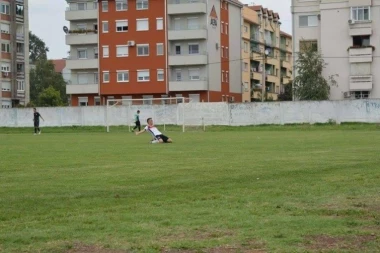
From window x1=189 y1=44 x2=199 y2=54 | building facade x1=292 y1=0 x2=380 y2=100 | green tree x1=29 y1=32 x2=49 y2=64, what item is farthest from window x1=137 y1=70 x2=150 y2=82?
green tree x1=29 y1=32 x2=49 y2=64

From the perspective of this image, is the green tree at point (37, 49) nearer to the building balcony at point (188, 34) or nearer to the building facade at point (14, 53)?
the building facade at point (14, 53)

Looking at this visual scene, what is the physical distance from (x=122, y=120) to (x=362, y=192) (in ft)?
196

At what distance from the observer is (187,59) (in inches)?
3787

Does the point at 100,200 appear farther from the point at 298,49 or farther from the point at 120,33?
the point at 120,33

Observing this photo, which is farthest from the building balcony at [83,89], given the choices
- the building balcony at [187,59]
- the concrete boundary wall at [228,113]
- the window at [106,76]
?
the concrete boundary wall at [228,113]

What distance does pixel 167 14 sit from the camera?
97438mm

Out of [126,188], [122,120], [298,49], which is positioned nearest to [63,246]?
[126,188]

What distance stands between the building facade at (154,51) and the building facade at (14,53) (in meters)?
10.3

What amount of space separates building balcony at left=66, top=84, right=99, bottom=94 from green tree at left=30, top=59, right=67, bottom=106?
3250 centimetres

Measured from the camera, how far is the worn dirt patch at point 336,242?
30.6 feet

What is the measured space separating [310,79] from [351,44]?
642 centimetres

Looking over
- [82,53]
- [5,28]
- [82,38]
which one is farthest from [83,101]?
[5,28]

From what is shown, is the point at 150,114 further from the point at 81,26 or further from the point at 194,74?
the point at 81,26

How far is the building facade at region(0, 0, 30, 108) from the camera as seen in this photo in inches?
4242
